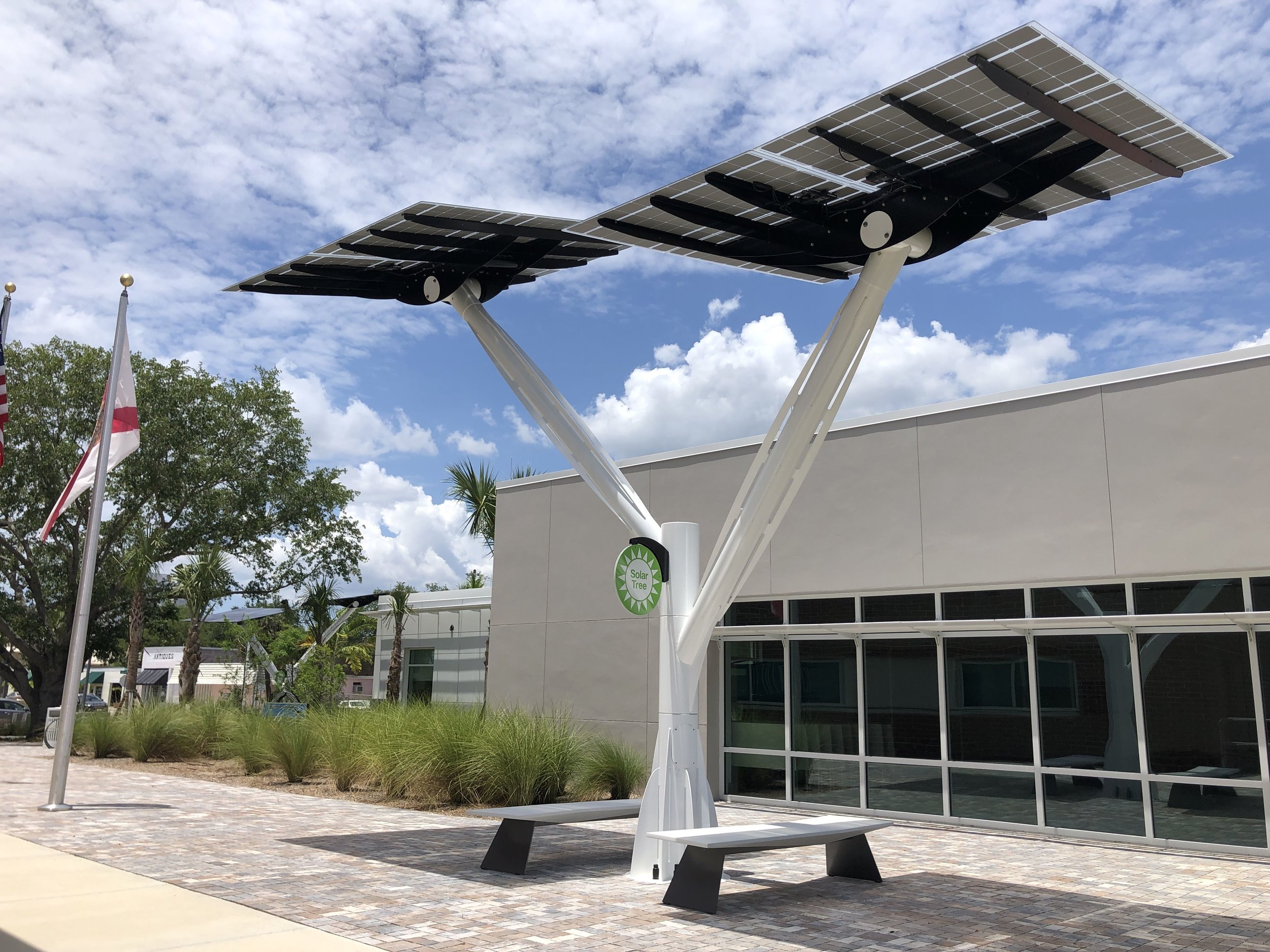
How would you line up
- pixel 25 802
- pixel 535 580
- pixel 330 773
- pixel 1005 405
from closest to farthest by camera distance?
pixel 1005 405
pixel 25 802
pixel 330 773
pixel 535 580

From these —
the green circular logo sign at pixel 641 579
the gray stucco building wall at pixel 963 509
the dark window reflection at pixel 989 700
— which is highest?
the gray stucco building wall at pixel 963 509

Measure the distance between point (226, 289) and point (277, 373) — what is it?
22791 millimetres

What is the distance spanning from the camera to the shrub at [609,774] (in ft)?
46.5

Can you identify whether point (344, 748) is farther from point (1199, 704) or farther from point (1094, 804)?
point (1199, 704)

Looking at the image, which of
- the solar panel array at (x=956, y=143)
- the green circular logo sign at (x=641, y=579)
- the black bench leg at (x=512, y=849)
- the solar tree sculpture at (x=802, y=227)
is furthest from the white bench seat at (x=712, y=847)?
the solar panel array at (x=956, y=143)

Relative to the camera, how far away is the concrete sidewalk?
6.23 metres

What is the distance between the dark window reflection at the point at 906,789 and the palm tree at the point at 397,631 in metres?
16.1

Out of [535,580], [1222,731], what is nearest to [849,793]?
[1222,731]

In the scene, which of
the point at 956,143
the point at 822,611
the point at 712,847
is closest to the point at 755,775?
the point at 822,611

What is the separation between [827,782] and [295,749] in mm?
8503

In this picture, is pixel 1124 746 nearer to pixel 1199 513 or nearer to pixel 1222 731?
pixel 1222 731

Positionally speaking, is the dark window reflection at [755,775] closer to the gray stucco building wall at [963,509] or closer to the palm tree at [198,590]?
the gray stucco building wall at [963,509]

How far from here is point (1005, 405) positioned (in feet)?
41.4

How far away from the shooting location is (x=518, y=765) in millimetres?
13305
